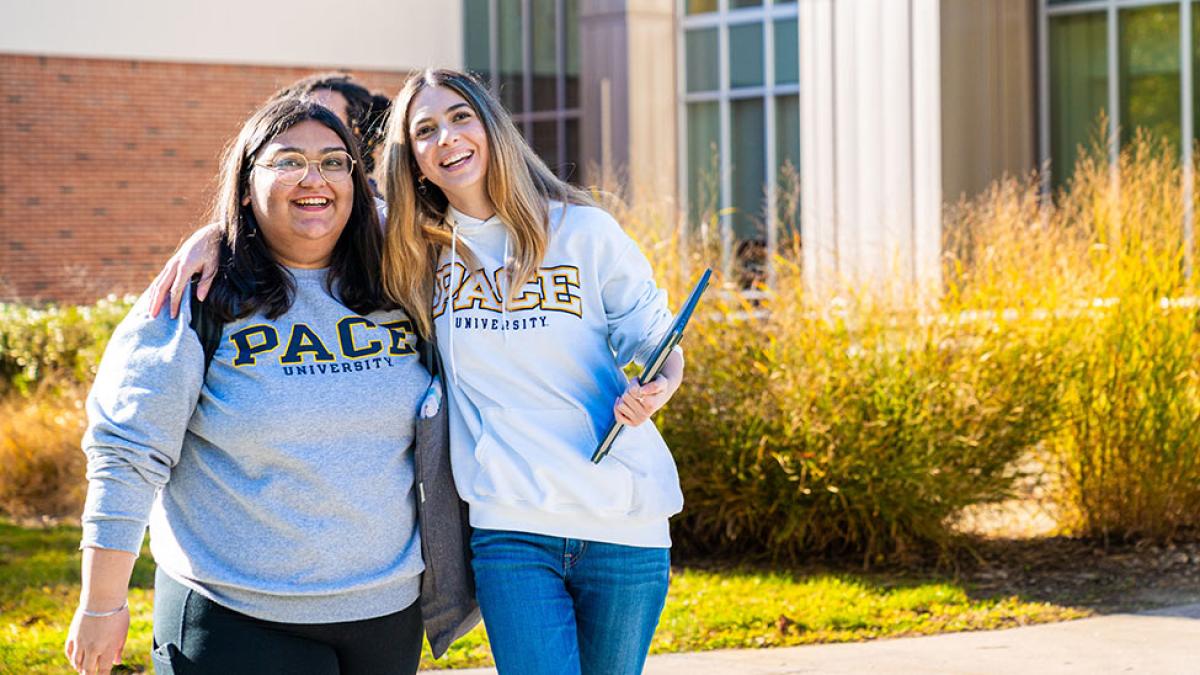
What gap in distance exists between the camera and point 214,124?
2212 centimetres

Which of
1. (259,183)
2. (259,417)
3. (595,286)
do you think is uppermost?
(259,183)

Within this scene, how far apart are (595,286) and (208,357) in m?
0.82

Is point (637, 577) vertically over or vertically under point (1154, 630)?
over

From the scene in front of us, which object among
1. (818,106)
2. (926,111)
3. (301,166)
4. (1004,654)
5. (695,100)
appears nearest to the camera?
(301,166)

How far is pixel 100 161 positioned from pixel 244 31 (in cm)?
275

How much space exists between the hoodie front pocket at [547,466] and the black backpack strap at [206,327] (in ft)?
1.82

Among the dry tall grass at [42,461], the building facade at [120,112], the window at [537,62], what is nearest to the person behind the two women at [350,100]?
the dry tall grass at [42,461]

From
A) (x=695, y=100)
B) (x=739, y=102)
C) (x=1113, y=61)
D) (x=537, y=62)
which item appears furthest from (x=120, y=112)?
(x=1113, y=61)

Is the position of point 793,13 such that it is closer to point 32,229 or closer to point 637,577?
point 32,229

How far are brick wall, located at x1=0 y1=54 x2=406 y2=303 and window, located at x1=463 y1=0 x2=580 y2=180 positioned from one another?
333cm

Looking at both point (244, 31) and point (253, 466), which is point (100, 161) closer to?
point (244, 31)

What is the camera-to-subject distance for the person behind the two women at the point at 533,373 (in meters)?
3.21

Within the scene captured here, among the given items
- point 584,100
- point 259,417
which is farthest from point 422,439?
point 584,100

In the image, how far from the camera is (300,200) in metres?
3.14
